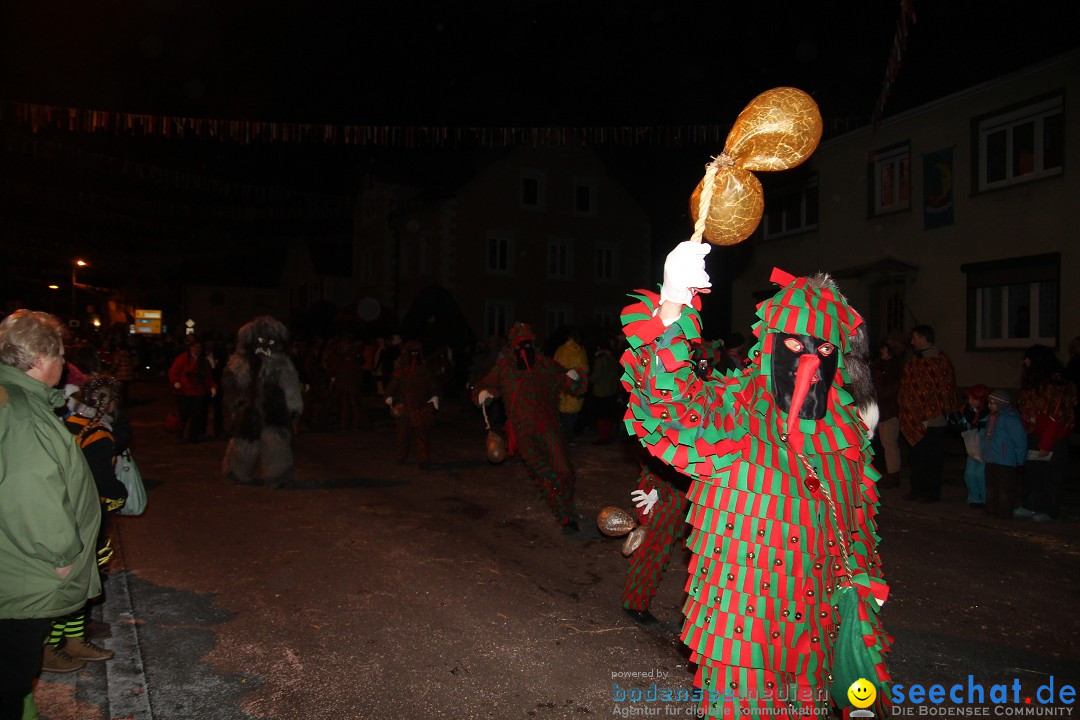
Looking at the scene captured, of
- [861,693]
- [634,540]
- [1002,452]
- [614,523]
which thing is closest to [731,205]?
[861,693]

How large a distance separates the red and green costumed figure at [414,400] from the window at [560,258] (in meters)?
22.2

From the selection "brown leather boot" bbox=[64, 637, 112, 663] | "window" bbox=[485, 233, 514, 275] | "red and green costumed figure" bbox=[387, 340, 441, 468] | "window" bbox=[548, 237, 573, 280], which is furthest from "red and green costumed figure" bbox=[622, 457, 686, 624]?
"window" bbox=[548, 237, 573, 280]

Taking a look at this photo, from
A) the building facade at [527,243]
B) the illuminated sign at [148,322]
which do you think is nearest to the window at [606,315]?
the building facade at [527,243]

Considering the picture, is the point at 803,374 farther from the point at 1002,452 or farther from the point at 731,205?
the point at 1002,452

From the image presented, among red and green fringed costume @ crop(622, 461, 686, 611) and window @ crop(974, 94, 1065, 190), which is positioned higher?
window @ crop(974, 94, 1065, 190)

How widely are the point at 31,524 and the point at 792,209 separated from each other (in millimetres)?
20172

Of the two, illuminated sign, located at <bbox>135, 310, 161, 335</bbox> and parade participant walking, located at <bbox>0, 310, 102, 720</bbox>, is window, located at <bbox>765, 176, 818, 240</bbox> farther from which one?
illuminated sign, located at <bbox>135, 310, 161, 335</bbox>

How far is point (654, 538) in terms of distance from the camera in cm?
482

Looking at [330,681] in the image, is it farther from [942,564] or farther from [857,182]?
[857,182]

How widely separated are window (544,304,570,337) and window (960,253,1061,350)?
1918 centimetres

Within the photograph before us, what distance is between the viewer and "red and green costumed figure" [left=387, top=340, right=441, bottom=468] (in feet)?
36.2

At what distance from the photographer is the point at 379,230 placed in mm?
39000

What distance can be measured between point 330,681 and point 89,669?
1442mm

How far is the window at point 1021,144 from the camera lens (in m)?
13.8
